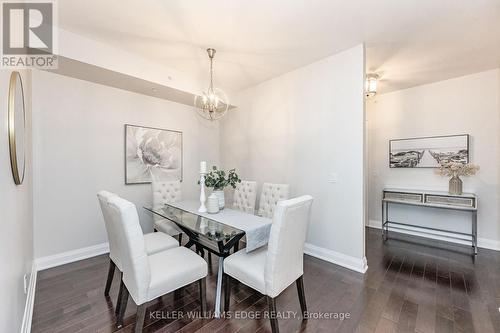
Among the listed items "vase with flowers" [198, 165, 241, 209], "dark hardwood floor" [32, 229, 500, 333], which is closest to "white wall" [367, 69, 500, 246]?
"dark hardwood floor" [32, 229, 500, 333]

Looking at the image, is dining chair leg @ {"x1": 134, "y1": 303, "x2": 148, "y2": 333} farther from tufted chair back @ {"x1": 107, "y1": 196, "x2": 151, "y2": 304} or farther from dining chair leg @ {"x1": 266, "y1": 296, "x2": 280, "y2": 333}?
dining chair leg @ {"x1": 266, "y1": 296, "x2": 280, "y2": 333}

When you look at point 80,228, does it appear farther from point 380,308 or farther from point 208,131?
point 380,308

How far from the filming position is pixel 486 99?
134 inches

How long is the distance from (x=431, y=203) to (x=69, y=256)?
536cm

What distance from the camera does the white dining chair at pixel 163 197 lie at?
9.72ft

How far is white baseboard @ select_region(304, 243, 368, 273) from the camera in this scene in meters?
2.76

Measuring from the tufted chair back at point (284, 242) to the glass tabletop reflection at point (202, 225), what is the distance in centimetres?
44

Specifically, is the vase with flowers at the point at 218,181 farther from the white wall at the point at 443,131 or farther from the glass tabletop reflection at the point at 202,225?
the white wall at the point at 443,131

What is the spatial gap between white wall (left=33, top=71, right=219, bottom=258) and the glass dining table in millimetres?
1176

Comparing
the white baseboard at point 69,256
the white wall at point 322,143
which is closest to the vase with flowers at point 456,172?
the white wall at point 322,143

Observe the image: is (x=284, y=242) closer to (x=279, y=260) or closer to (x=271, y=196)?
(x=279, y=260)

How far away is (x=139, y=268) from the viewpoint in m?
1.54

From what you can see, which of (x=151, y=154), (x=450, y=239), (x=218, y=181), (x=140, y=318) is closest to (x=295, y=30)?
(x=218, y=181)

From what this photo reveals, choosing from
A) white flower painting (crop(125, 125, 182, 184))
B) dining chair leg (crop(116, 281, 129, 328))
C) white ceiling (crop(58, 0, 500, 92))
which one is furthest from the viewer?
white flower painting (crop(125, 125, 182, 184))
